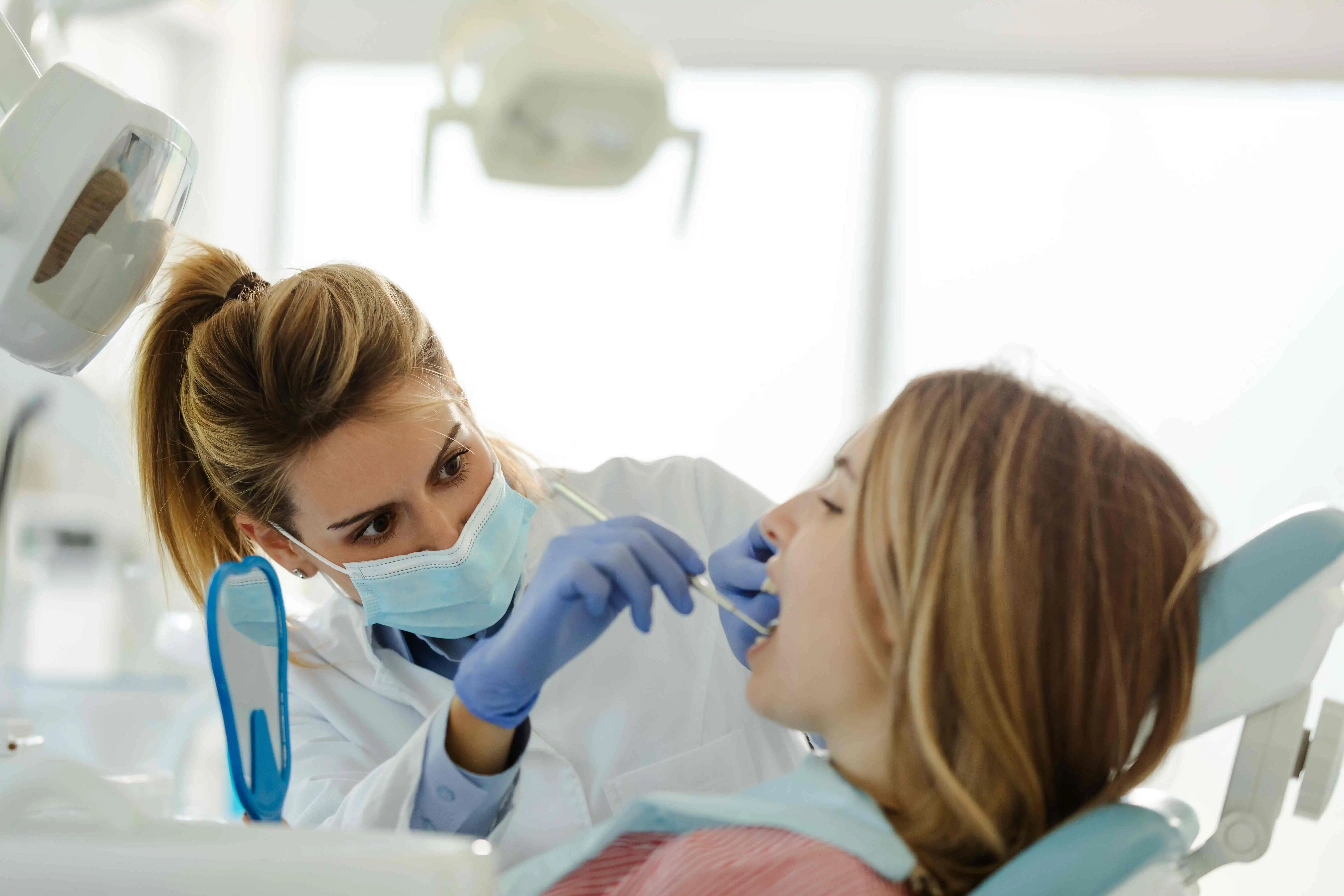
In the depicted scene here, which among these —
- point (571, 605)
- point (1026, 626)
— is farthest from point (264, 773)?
point (1026, 626)

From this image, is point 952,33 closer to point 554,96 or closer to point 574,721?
point 554,96

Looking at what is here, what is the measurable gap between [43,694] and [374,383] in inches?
55.8

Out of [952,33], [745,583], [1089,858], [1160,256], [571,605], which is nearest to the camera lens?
[1089,858]

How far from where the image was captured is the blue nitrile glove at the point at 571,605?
1023 mm

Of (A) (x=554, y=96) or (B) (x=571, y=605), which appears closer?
(B) (x=571, y=605)

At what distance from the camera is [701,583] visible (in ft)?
3.52

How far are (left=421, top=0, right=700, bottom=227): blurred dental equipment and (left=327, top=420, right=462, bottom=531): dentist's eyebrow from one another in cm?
28

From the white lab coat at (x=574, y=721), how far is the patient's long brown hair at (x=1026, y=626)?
1.69 feet

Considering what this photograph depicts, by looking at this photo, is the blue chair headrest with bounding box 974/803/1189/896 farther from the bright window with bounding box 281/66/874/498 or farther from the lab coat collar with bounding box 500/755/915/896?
the bright window with bounding box 281/66/874/498

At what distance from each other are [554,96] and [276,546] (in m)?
0.70

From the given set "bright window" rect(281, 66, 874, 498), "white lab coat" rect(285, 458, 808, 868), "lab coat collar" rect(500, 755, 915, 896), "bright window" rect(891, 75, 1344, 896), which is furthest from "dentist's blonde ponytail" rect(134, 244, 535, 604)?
"bright window" rect(891, 75, 1344, 896)

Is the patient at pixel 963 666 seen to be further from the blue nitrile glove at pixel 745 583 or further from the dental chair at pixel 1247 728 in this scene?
the blue nitrile glove at pixel 745 583

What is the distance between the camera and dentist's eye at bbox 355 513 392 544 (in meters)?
1.30

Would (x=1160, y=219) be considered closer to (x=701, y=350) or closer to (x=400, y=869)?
(x=701, y=350)
